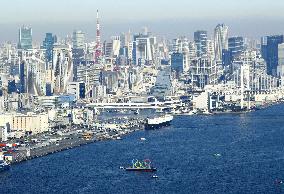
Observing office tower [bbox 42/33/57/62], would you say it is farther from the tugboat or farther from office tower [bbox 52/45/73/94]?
the tugboat

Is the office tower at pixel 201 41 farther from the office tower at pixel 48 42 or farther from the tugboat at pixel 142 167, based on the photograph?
the tugboat at pixel 142 167

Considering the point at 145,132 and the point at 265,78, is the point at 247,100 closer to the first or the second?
the point at 265,78

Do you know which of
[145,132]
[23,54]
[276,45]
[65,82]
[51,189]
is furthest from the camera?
[276,45]

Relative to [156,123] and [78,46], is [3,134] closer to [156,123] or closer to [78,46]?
[156,123]

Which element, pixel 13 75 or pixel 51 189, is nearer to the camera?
pixel 51 189

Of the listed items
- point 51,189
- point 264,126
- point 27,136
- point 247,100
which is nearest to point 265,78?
point 247,100

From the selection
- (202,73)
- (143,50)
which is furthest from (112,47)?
(202,73)

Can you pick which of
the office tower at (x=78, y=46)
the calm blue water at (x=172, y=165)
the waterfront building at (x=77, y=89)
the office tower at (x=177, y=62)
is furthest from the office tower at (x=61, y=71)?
the calm blue water at (x=172, y=165)

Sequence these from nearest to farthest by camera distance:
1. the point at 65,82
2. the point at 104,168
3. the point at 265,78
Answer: the point at 104,168
the point at 65,82
the point at 265,78
